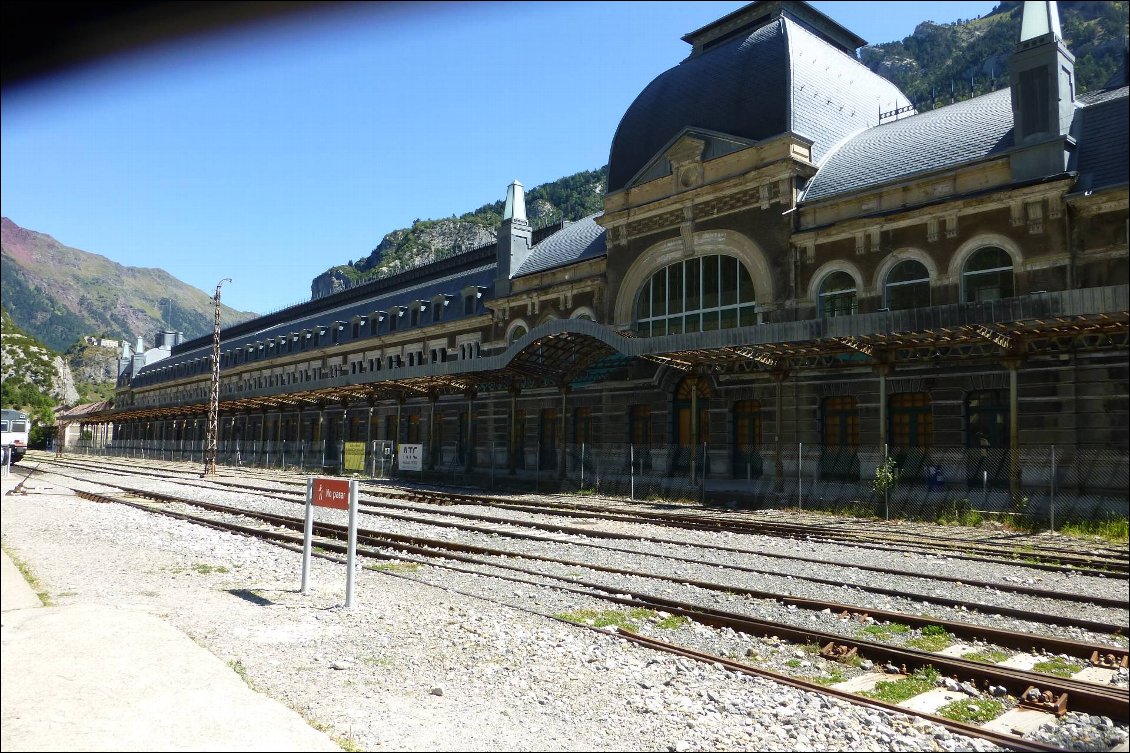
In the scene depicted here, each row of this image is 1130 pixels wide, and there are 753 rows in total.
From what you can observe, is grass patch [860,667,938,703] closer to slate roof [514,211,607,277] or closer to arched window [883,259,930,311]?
arched window [883,259,930,311]

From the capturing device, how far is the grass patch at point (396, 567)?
12714mm

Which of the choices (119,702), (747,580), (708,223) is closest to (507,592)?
(747,580)

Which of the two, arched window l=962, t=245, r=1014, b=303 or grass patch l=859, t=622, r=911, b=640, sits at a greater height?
arched window l=962, t=245, r=1014, b=303

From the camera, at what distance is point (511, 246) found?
46.5 meters

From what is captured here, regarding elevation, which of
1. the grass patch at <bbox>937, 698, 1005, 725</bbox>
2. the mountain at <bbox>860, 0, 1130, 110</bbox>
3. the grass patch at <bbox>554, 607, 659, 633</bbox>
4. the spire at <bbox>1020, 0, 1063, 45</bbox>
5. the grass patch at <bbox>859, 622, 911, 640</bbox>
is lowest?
the grass patch at <bbox>554, 607, 659, 633</bbox>

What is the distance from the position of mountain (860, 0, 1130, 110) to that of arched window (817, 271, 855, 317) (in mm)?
66912

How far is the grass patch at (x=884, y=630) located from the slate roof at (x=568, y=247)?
3183 centimetres

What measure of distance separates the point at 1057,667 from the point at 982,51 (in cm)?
13124

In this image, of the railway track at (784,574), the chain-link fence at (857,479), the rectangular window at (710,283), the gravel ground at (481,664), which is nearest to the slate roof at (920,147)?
the rectangular window at (710,283)

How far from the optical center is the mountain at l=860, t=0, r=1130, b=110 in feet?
320

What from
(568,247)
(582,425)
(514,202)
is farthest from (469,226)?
(582,425)

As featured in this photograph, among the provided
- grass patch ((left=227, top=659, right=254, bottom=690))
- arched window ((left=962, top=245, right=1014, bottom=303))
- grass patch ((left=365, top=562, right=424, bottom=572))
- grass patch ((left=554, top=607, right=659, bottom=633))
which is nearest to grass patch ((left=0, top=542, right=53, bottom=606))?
grass patch ((left=227, top=659, right=254, bottom=690))

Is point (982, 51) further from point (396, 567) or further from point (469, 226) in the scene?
point (396, 567)

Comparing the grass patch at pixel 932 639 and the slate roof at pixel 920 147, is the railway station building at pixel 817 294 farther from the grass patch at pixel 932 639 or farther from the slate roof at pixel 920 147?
the grass patch at pixel 932 639
